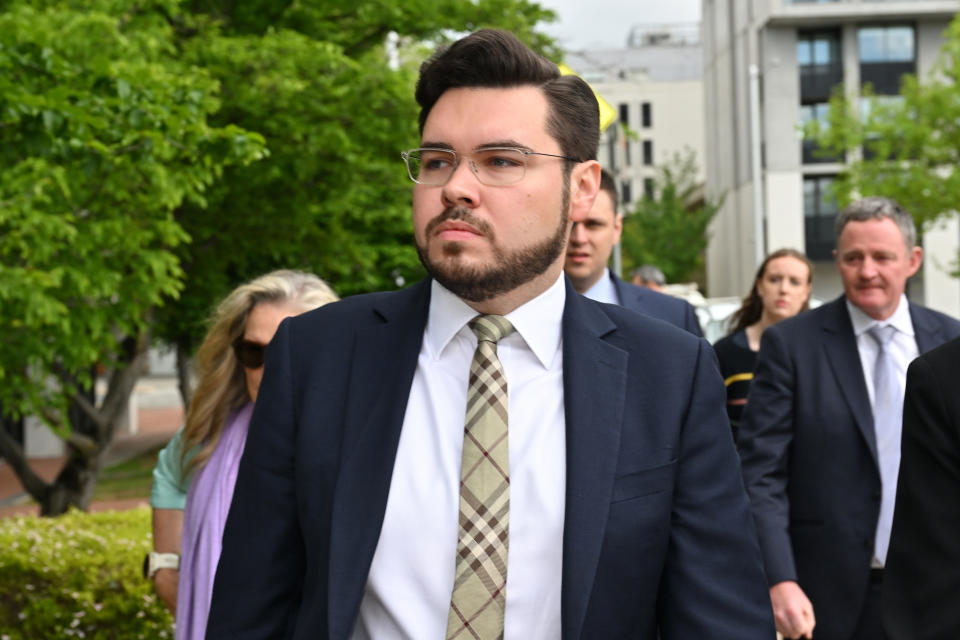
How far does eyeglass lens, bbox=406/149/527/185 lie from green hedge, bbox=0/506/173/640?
15.0ft

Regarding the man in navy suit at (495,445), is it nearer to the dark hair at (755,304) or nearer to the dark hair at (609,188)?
the dark hair at (609,188)

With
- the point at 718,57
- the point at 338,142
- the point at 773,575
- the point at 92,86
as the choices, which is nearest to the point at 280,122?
the point at 338,142

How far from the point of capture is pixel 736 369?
6320 mm

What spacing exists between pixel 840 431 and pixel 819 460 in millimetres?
131

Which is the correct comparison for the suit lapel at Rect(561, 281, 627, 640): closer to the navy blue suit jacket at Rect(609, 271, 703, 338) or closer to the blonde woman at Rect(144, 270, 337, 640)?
the blonde woman at Rect(144, 270, 337, 640)

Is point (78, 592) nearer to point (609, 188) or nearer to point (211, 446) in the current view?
point (211, 446)

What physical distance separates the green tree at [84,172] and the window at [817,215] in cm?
4118

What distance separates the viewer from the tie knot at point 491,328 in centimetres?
228

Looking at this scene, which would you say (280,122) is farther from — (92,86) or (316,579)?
(316,579)

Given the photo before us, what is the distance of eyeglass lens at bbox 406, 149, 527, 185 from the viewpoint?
2.20 meters

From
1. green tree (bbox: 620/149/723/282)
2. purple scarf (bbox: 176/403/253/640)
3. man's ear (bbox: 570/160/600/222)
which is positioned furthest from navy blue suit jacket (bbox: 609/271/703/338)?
green tree (bbox: 620/149/723/282)

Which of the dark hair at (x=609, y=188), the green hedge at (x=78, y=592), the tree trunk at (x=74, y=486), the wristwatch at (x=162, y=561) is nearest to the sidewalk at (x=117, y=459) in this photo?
the tree trunk at (x=74, y=486)

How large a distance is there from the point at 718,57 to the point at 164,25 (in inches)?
1906

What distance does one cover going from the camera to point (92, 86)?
5527mm
